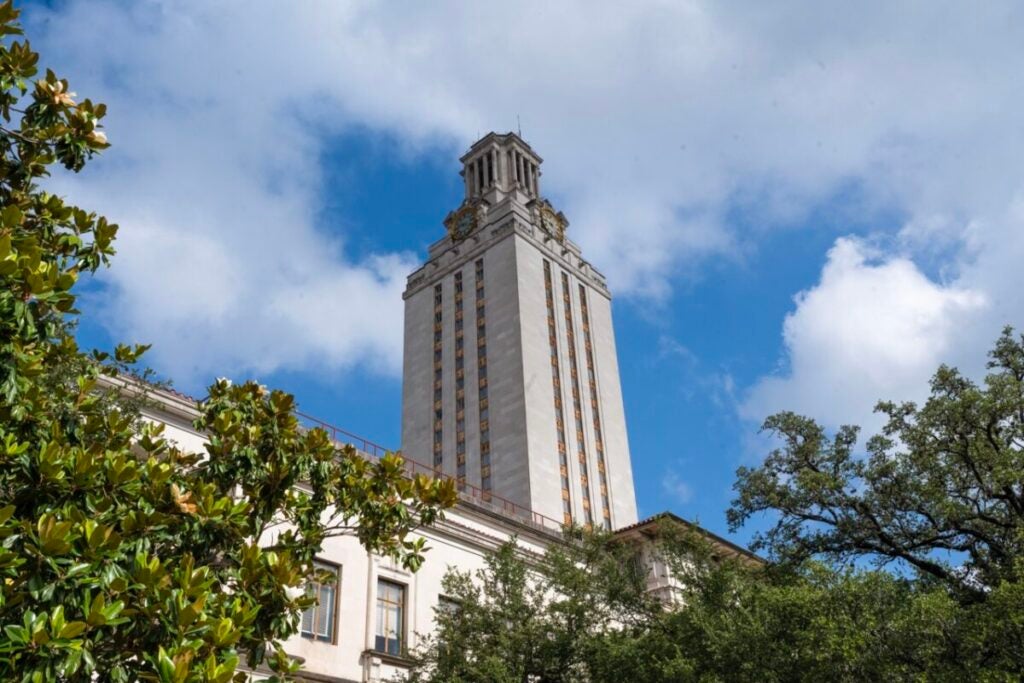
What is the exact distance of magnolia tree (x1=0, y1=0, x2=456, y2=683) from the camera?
8.28 m

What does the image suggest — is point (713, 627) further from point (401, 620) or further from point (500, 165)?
point (500, 165)

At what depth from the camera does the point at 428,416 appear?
290ft

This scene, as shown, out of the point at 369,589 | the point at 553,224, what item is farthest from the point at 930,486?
the point at 553,224

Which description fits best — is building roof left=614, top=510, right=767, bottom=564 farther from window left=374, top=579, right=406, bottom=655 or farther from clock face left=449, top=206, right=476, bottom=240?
clock face left=449, top=206, right=476, bottom=240

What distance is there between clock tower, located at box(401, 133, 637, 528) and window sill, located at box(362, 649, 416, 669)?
165 ft

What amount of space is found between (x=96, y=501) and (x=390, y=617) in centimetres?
1611

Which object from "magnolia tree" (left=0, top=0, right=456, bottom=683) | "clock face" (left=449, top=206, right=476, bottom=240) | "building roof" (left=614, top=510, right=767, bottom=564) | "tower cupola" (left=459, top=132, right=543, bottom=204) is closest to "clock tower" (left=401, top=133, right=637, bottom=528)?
"clock face" (left=449, top=206, right=476, bottom=240)

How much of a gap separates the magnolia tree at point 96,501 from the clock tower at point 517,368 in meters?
61.2

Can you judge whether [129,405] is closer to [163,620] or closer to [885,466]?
[163,620]

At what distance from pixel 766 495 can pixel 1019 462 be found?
6122mm

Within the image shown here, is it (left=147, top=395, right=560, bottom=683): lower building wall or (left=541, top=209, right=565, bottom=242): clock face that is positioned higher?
(left=541, top=209, right=565, bottom=242): clock face

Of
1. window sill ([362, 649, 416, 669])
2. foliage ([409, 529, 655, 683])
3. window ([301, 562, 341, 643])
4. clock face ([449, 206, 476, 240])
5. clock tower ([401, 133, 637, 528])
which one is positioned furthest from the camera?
clock face ([449, 206, 476, 240])

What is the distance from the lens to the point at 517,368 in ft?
271

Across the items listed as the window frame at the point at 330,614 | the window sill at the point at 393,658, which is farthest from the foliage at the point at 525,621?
the window frame at the point at 330,614
